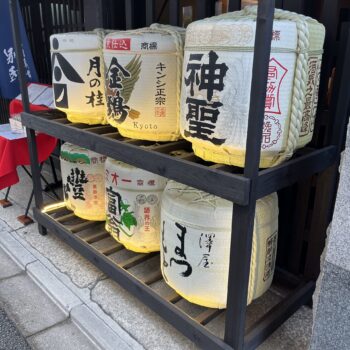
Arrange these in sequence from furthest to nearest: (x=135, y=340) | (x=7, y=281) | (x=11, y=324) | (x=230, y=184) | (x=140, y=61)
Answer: (x=7, y=281) → (x=11, y=324) → (x=135, y=340) → (x=140, y=61) → (x=230, y=184)

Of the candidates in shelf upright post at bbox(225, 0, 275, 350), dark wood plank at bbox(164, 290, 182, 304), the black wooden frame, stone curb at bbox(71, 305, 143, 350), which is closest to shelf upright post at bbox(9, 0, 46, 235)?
the black wooden frame

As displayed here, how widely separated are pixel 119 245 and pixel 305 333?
4.99ft

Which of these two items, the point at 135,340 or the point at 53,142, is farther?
the point at 53,142

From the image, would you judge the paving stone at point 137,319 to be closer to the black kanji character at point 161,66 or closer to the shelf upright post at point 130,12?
the black kanji character at point 161,66

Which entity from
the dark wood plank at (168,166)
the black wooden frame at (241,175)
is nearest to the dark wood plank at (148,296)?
the black wooden frame at (241,175)

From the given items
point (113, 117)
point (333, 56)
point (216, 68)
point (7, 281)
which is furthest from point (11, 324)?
point (333, 56)

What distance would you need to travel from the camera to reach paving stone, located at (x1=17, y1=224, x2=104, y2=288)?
2.93m

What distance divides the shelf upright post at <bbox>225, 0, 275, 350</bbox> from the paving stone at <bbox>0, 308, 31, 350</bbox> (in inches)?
52.7

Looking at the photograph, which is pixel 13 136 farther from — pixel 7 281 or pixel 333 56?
pixel 333 56

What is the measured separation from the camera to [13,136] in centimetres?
356

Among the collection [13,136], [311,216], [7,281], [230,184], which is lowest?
[7,281]

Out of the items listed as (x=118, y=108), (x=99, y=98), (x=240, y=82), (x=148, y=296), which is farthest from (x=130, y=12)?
(x=148, y=296)

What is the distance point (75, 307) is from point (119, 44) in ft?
5.83

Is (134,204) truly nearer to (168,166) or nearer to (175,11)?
(168,166)
